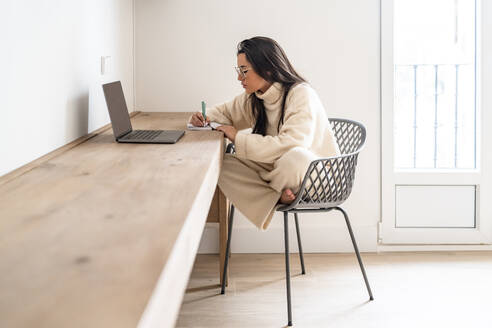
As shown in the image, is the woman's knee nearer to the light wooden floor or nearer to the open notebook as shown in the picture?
the open notebook

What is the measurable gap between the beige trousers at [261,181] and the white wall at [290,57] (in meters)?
0.80

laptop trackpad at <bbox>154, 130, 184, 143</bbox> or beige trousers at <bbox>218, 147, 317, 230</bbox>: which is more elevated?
laptop trackpad at <bbox>154, 130, 184, 143</bbox>

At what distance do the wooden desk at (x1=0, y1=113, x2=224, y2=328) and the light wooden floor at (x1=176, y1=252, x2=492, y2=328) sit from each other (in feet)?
3.02

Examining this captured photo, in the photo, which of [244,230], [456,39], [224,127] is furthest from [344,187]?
[456,39]

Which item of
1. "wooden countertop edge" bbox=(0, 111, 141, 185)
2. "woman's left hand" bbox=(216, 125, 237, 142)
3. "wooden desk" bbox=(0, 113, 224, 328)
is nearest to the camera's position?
"wooden desk" bbox=(0, 113, 224, 328)

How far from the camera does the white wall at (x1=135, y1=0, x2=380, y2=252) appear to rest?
9.94 feet

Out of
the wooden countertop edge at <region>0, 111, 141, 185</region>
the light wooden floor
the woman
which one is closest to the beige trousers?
the woman

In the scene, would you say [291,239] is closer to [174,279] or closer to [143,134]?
[143,134]

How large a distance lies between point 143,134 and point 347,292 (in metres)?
1.13

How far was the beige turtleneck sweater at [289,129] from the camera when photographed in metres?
2.14

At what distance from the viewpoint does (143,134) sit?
7.02 ft

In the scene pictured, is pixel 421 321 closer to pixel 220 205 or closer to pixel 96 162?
pixel 220 205

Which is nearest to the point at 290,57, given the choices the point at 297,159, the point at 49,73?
the point at 297,159

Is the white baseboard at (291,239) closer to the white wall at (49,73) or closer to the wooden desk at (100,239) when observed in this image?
the white wall at (49,73)
